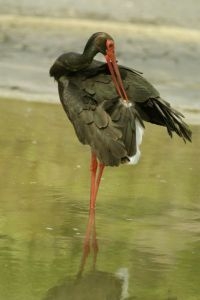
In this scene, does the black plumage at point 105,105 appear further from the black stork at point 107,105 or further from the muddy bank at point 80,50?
the muddy bank at point 80,50

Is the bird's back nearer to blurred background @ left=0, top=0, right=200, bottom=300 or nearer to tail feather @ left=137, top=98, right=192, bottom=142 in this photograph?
tail feather @ left=137, top=98, right=192, bottom=142

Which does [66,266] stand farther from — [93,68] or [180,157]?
[180,157]

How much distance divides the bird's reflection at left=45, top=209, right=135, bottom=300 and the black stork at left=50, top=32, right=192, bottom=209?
74 cm

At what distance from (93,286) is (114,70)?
5.11ft

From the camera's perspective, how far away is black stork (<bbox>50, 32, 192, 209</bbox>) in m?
5.94

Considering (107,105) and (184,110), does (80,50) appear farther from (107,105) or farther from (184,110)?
(107,105)

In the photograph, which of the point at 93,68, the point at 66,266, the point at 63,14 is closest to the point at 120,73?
the point at 93,68

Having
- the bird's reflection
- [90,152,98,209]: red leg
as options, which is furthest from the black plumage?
the bird's reflection

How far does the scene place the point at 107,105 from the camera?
6051 millimetres

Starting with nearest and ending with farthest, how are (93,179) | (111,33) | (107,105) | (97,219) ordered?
(107,105) → (97,219) → (93,179) → (111,33)

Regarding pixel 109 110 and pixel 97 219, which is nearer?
pixel 109 110

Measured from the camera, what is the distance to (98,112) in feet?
19.8

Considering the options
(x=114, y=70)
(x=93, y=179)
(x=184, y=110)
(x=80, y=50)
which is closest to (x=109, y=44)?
(x=114, y=70)

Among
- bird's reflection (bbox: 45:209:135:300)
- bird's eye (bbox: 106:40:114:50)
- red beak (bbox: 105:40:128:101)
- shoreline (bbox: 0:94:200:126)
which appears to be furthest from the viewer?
shoreline (bbox: 0:94:200:126)
